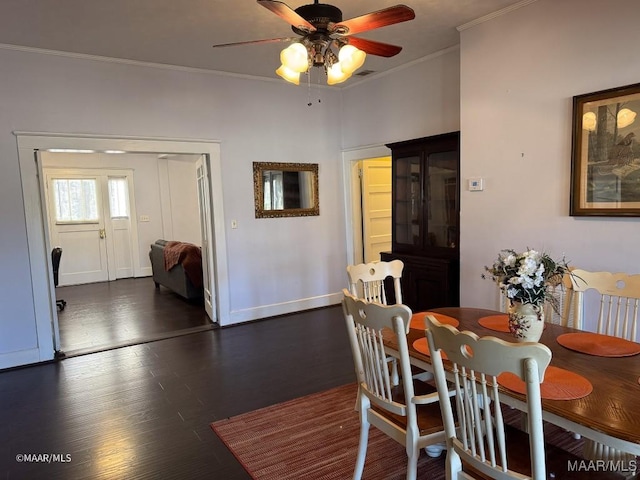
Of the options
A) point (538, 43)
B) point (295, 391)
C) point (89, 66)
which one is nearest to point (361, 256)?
point (295, 391)

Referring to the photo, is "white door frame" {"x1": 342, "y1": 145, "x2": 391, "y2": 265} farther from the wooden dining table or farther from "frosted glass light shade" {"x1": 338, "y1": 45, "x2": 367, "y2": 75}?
the wooden dining table

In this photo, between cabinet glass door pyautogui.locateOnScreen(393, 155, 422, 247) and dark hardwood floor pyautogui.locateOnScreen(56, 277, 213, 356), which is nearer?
cabinet glass door pyautogui.locateOnScreen(393, 155, 422, 247)

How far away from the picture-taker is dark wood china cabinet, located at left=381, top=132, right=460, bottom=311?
413cm

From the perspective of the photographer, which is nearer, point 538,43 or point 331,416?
point 331,416

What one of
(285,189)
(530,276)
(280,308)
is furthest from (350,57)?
(280,308)

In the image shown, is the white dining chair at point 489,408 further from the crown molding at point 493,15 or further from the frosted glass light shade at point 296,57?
the crown molding at point 493,15

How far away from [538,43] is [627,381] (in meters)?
2.65

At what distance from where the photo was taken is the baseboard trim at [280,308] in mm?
5281

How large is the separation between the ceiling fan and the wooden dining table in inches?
64.7

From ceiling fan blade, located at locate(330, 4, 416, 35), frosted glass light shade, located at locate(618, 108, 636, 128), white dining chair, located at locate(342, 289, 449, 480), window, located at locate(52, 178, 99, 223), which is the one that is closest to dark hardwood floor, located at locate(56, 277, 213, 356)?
window, located at locate(52, 178, 99, 223)

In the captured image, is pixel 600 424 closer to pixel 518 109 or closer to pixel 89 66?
pixel 518 109

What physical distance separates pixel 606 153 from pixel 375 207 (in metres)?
3.54

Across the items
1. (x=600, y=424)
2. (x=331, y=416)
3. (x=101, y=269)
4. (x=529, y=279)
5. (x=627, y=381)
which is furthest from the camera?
(x=101, y=269)

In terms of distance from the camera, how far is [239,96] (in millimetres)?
5141
